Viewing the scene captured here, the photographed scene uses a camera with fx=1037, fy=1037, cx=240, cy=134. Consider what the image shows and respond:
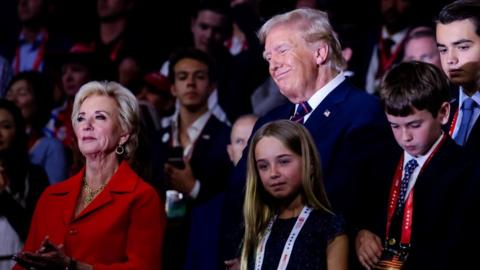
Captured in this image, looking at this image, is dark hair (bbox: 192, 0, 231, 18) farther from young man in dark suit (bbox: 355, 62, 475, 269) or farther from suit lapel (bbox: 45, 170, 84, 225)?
young man in dark suit (bbox: 355, 62, 475, 269)

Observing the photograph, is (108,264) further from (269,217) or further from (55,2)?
(55,2)

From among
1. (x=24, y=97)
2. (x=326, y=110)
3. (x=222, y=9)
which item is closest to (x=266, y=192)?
(x=326, y=110)

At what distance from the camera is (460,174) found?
3820mm

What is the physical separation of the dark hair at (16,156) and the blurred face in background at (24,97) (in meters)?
0.96

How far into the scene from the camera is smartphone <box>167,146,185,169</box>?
18.5ft

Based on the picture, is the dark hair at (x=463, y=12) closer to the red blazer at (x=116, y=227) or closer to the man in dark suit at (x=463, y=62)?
the man in dark suit at (x=463, y=62)

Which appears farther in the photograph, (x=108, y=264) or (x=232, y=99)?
(x=232, y=99)

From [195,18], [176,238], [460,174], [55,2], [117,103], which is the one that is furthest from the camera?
[55,2]

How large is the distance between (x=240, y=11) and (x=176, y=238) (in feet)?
8.02

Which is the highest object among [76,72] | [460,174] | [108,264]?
[76,72]

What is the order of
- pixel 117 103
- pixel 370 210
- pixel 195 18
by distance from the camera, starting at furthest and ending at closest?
1. pixel 195 18
2. pixel 117 103
3. pixel 370 210

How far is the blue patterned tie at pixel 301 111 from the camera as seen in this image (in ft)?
14.5

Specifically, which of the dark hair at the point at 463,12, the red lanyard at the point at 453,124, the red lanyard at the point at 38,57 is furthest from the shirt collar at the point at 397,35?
the red lanyard at the point at 38,57

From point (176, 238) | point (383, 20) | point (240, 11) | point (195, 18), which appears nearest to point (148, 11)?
point (195, 18)
